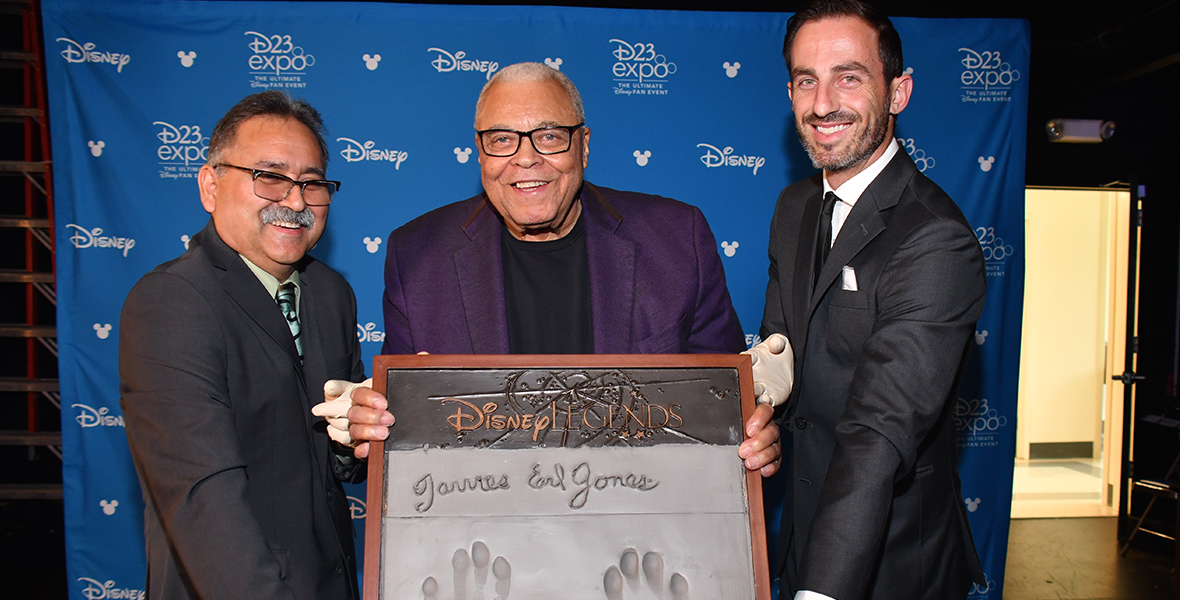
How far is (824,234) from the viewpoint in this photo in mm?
2025

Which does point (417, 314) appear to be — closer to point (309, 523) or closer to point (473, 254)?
point (473, 254)

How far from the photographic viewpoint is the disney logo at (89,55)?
345 cm

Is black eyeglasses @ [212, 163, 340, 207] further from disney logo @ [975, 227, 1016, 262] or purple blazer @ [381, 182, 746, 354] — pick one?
disney logo @ [975, 227, 1016, 262]

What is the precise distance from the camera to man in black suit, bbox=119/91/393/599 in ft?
5.11

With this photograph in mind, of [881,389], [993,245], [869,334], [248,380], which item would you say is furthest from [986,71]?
[248,380]

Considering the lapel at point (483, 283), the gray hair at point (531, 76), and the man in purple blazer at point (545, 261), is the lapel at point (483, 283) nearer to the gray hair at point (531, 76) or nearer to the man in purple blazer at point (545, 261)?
the man in purple blazer at point (545, 261)

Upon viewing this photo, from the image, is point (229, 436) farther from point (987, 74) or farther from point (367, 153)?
point (987, 74)

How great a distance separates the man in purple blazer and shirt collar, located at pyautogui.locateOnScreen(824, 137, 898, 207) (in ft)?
1.47

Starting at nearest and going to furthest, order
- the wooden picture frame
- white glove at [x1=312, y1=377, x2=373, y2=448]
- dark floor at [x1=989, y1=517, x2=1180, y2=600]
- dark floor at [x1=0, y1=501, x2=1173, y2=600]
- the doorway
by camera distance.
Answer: the wooden picture frame, white glove at [x1=312, y1=377, x2=373, y2=448], dark floor at [x1=0, y1=501, x2=1173, y2=600], dark floor at [x1=989, y1=517, x2=1180, y2=600], the doorway

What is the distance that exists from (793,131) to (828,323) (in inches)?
87.9

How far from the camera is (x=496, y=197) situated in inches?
79.9

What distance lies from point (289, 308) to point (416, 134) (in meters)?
1.85

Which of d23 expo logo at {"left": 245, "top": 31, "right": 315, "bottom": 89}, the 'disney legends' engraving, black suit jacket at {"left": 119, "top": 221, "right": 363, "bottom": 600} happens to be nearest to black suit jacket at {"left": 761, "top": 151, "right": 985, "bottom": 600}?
the 'disney legends' engraving

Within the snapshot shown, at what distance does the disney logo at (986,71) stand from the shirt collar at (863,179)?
243cm
